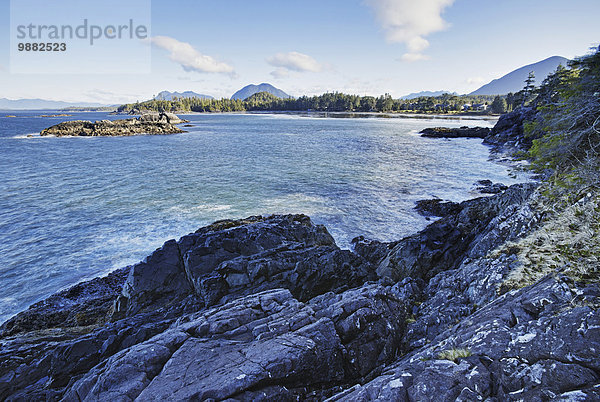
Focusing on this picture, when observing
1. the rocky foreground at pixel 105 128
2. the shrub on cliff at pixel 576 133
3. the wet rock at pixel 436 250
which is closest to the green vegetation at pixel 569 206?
the shrub on cliff at pixel 576 133

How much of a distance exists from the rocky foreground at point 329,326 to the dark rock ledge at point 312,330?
4cm

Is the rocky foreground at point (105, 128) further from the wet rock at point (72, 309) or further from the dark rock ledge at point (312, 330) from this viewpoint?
the dark rock ledge at point (312, 330)

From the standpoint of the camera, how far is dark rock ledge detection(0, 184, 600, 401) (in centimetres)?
564

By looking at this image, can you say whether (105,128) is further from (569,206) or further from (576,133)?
(569,206)

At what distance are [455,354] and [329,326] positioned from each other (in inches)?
147

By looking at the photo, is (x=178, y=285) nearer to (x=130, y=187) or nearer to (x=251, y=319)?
(x=251, y=319)

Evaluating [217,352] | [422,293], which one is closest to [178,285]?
[217,352]

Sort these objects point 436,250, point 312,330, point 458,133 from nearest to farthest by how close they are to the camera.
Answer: point 312,330
point 436,250
point 458,133

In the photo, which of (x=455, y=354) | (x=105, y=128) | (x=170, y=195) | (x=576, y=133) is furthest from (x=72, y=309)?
(x=105, y=128)

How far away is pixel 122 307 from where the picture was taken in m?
14.9

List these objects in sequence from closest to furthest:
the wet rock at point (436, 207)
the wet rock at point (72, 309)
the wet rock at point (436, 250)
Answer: the wet rock at point (72, 309), the wet rock at point (436, 250), the wet rock at point (436, 207)

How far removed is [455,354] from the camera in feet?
20.4

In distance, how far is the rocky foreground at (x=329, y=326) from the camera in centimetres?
568

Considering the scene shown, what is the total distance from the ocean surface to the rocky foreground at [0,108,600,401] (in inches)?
194
